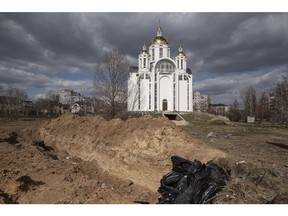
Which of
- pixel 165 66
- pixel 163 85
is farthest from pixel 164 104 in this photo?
pixel 165 66

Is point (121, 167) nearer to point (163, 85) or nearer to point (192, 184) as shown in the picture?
point (192, 184)

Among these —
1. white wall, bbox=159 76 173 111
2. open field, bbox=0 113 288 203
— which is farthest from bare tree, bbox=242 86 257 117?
open field, bbox=0 113 288 203

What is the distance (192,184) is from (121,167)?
10.1ft

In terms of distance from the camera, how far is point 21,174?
5.84 metres

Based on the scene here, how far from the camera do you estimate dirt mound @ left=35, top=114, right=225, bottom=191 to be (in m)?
6.84

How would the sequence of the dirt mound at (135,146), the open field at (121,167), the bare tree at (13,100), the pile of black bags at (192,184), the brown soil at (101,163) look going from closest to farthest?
the pile of black bags at (192,184)
the open field at (121,167)
the brown soil at (101,163)
the dirt mound at (135,146)
the bare tree at (13,100)

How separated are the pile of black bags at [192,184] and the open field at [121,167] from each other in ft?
0.69

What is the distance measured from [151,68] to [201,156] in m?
34.7

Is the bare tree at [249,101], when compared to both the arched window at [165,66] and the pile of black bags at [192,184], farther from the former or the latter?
the pile of black bags at [192,184]

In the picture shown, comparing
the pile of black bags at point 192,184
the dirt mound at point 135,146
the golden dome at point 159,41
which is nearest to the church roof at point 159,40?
the golden dome at point 159,41

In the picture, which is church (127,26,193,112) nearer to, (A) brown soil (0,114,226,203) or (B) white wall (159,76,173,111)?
(B) white wall (159,76,173,111)

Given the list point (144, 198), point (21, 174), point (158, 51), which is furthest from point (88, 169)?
point (158, 51)

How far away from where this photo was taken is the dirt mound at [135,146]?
6.84 m

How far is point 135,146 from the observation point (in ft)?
25.8
